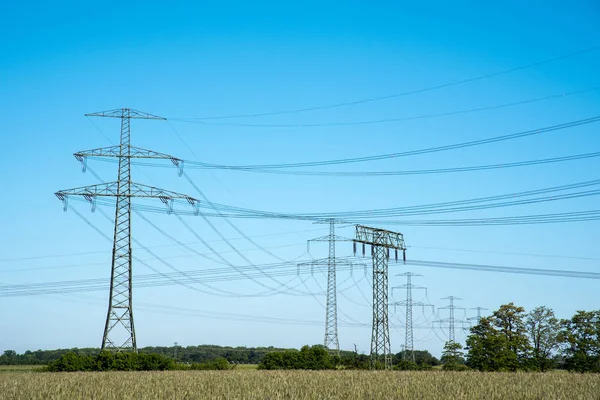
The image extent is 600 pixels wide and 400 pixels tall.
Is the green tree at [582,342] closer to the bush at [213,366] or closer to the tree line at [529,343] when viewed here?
the tree line at [529,343]

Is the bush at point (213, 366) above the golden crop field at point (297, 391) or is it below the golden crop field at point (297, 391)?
below

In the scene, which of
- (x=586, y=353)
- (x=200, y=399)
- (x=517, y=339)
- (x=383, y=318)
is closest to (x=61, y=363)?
(x=383, y=318)

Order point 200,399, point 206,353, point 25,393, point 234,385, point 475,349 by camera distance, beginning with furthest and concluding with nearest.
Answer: point 206,353 < point 475,349 < point 234,385 < point 25,393 < point 200,399

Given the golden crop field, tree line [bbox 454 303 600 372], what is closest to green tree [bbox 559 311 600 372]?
tree line [bbox 454 303 600 372]

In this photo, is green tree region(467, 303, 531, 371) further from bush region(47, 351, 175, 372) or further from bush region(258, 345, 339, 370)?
bush region(47, 351, 175, 372)

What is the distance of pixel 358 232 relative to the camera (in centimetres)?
6931

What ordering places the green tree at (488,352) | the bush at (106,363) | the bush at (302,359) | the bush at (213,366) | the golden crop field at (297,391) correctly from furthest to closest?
the green tree at (488,352) < the bush at (302,359) < the bush at (213,366) < the bush at (106,363) < the golden crop field at (297,391)

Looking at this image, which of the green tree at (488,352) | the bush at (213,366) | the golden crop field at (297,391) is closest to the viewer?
the golden crop field at (297,391)

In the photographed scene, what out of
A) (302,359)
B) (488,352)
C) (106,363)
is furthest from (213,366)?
(488,352)

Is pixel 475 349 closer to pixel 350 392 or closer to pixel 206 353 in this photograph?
pixel 350 392

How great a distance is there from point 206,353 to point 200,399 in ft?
517

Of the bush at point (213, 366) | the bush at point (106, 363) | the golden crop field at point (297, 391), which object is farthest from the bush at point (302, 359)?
the golden crop field at point (297, 391)

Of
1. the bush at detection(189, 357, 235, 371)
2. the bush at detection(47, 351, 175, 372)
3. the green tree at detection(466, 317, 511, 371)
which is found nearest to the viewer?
the bush at detection(47, 351, 175, 372)

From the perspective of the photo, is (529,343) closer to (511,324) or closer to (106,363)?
(511,324)
